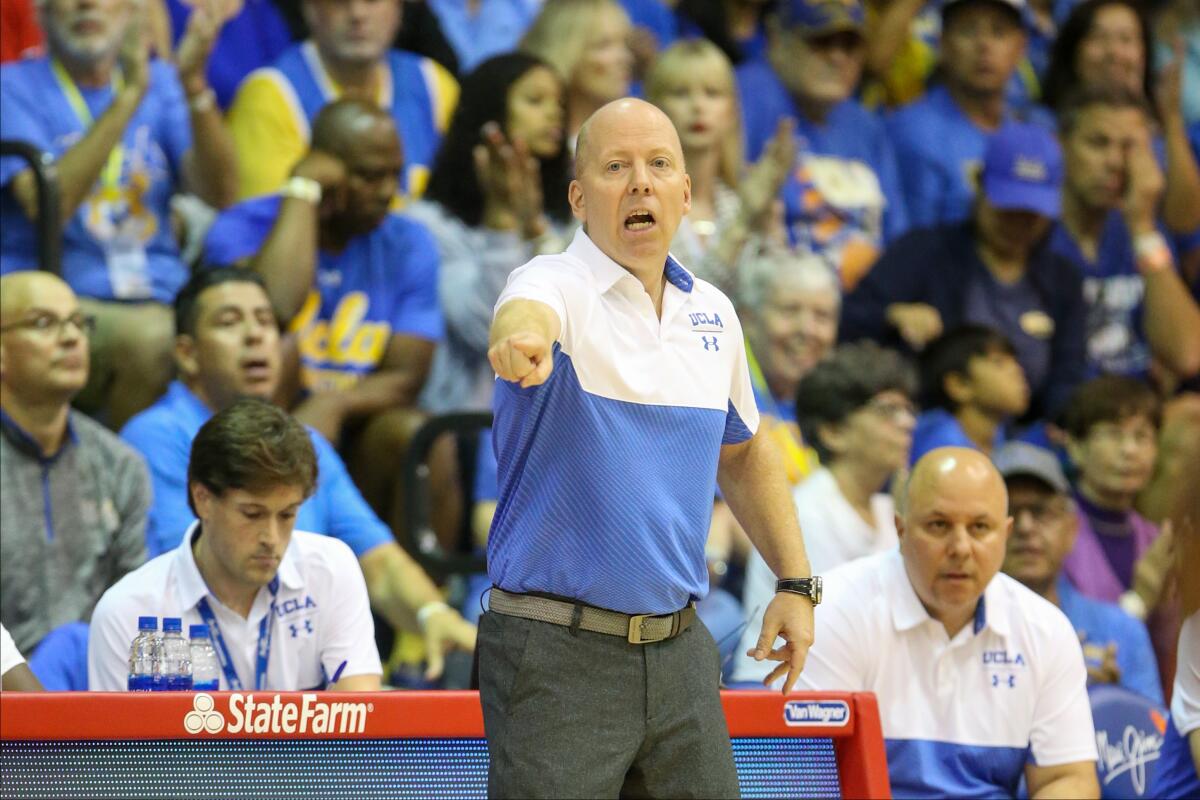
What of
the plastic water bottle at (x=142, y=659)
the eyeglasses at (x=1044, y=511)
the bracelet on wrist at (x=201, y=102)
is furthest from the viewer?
the bracelet on wrist at (x=201, y=102)

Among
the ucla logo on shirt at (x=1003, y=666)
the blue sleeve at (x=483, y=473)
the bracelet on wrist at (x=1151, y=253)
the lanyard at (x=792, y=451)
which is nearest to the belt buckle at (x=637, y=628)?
the ucla logo on shirt at (x=1003, y=666)

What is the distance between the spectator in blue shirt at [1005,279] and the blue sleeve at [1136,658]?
170cm

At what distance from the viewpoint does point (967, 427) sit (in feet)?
23.3

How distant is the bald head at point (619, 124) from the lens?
305 cm

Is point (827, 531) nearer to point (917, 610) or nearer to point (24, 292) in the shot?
point (917, 610)

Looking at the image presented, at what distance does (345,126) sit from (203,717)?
3530mm

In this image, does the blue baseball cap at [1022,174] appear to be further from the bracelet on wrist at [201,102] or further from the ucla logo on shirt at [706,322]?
the ucla logo on shirt at [706,322]

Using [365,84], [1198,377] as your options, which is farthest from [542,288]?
[1198,377]

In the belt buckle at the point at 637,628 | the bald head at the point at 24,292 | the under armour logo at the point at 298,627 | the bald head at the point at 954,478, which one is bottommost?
the under armour logo at the point at 298,627

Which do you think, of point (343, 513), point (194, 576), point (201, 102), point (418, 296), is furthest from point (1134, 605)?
point (201, 102)

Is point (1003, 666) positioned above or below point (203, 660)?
below

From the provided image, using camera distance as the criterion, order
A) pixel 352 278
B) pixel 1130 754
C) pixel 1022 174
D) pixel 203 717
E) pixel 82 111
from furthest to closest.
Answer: pixel 1022 174, pixel 352 278, pixel 82 111, pixel 1130 754, pixel 203 717

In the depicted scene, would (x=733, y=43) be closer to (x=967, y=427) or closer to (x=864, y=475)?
(x=967, y=427)

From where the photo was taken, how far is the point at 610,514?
2.92 meters
